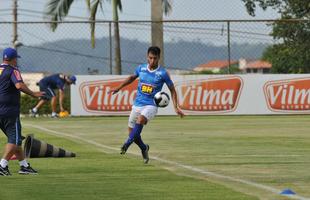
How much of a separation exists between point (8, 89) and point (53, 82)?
19112 mm

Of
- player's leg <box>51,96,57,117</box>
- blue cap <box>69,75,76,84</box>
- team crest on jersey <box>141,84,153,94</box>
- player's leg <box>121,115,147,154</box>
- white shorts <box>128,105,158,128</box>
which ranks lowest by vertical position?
player's leg <box>51,96,57,117</box>

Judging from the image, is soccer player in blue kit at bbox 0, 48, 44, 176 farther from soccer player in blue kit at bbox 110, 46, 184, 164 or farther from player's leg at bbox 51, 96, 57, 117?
player's leg at bbox 51, 96, 57, 117

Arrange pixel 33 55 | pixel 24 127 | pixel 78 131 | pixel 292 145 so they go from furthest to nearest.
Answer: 1. pixel 33 55
2. pixel 24 127
3. pixel 78 131
4. pixel 292 145

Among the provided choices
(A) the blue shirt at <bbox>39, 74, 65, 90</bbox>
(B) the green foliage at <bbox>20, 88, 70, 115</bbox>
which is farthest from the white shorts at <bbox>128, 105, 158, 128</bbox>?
(B) the green foliage at <bbox>20, 88, 70, 115</bbox>

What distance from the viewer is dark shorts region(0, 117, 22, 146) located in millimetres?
13016

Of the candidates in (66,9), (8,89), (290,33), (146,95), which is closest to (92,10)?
(66,9)

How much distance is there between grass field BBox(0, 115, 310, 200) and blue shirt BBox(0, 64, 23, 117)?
89 cm

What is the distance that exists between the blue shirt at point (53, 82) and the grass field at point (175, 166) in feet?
22.7

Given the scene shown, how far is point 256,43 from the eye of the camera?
3466cm

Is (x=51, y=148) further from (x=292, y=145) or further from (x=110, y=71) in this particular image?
(x=110, y=71)

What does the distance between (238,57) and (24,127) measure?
11.6 metres

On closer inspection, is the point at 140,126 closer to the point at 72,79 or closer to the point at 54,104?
the point at 72,79

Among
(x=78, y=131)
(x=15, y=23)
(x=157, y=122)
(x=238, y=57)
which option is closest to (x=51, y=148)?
(x=78, y=131)

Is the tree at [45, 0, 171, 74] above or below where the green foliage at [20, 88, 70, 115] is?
above
